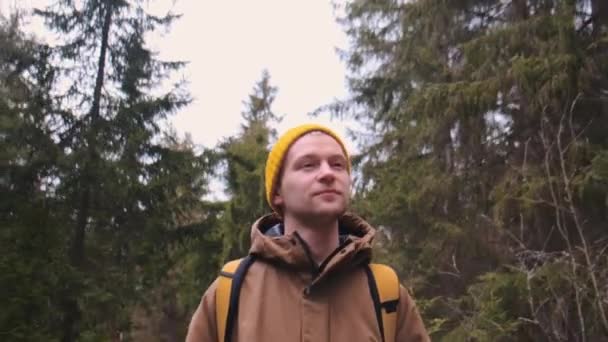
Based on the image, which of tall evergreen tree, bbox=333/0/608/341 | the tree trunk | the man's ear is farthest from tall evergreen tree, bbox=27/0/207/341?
the man's ear

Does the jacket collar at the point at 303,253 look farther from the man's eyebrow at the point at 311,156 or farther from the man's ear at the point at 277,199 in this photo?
the man's eyebrow at the point at 311,156

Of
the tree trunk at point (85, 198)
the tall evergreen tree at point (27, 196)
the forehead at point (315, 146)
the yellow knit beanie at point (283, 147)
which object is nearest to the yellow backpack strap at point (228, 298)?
→ the yellow knit beanie at point (283, 147)

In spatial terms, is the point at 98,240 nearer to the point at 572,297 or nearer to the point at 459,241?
the point at 459,241

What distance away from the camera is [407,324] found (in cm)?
210

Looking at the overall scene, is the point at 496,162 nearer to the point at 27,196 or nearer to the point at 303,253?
the point at 303,253

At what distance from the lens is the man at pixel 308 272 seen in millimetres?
1943

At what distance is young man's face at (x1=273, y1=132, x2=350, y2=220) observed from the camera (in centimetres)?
208

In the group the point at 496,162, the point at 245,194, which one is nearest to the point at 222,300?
the point at 496,162

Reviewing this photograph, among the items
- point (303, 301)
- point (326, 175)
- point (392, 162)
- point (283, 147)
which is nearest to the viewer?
point (303, 301)

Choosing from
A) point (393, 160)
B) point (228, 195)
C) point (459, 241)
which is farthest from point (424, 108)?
point (228, 195)

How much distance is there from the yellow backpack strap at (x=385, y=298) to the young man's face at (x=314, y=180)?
0.27 meters

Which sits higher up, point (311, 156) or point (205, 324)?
point (311, 156)

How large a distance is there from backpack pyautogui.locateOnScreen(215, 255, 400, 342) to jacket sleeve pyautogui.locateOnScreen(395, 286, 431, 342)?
0.14 ft

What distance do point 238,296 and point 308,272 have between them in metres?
0.26
